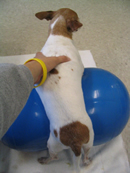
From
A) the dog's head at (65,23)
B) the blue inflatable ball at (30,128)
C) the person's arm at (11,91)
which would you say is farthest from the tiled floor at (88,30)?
the person's arm at (11,91)

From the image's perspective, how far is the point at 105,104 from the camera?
774 millimetres

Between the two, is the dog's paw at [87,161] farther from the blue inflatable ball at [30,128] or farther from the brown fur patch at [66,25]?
the brown fur patch at [66,25]

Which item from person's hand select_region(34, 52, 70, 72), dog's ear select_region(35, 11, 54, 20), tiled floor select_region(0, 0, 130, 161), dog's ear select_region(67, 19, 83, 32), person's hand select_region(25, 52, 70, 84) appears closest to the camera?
person's hand select_region(25, 52, 70, 84)

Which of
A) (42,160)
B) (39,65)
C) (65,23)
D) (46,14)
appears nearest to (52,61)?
(39,65)

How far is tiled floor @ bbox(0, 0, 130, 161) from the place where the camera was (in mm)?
1704

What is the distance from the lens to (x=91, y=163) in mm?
940

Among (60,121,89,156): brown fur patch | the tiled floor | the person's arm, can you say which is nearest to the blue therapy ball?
(60,121,89,156): brown fur patch

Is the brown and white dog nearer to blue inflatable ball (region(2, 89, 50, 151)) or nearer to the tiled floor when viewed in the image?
blue inflatable ball (region(2, 89, 50, 151))

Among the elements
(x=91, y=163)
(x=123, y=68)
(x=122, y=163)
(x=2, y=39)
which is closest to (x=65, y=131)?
(x=91, y=163)

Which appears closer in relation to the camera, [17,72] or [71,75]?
[17,72]

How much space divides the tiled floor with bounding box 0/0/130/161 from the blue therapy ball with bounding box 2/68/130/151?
710 millimetres

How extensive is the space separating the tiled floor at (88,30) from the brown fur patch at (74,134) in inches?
40.5

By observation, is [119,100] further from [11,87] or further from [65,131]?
[11,87]

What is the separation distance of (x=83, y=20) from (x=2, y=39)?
134cm
